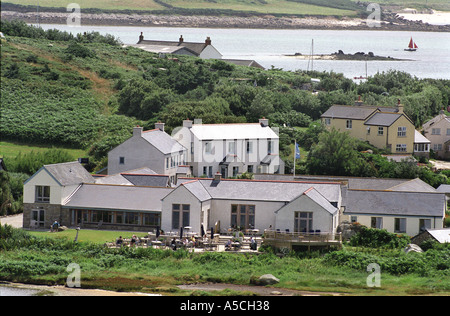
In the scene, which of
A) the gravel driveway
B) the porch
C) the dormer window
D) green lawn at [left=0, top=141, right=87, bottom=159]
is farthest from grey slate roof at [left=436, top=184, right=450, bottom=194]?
green lawn at [left=0, top=141, right=87, bottom=159]

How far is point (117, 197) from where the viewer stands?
54.1 meters

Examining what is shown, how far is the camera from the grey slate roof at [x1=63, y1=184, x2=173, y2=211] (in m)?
53.2

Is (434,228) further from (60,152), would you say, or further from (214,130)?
(60,152)

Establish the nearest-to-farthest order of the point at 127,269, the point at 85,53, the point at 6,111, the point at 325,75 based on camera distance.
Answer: the point at 127,269 → the point at 6,111 → the point at 85,53 → the point at 325,75

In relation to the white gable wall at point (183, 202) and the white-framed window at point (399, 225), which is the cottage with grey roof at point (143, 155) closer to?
the white gable wall at point (183, 202)

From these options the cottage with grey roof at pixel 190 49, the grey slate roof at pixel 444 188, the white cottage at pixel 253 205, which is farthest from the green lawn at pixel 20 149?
the cottage with grey roof at pixel 190 49

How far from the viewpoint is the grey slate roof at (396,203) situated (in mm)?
52594

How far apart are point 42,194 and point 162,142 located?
45.1 feet

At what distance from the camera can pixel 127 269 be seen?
44.8m

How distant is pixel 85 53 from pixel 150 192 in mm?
65112

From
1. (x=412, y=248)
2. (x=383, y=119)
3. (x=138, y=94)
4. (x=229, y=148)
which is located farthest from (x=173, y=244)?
(x=138, y=94)

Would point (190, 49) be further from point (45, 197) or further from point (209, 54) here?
point (45, 197)

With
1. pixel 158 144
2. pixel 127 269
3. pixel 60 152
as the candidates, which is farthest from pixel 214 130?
pixel 127 269

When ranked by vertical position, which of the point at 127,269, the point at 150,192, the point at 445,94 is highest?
the point at 445,94
